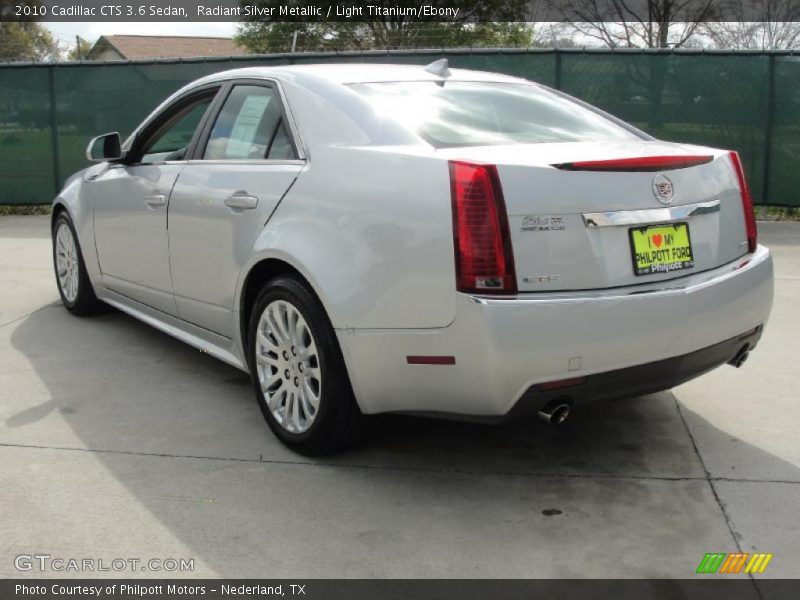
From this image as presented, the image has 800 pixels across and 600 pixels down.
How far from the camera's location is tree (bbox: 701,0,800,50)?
30.3 meters

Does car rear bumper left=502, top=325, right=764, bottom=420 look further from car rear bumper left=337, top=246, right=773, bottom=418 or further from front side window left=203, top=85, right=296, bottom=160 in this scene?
front side window left=203, top=85, right=296, bottom=160

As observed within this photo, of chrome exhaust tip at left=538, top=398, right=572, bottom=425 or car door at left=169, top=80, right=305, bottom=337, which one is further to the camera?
car door at left=169, top=80, right=305, bottom=337

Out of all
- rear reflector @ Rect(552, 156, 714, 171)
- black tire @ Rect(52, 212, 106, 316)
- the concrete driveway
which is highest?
rear reflector @ Rect(552, 156, 714, 171)

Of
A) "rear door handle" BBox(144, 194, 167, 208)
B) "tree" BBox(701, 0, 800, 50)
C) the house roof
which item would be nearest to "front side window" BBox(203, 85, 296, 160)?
"rear door handle" BBox(144, 194, 167, 208)

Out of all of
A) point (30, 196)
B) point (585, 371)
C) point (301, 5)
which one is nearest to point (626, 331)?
point (585, 371)

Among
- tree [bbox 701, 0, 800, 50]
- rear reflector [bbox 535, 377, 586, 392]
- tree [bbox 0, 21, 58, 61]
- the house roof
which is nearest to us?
rear reflector [bbox 535, 377, 586, 392]

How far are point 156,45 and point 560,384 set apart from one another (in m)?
60.7

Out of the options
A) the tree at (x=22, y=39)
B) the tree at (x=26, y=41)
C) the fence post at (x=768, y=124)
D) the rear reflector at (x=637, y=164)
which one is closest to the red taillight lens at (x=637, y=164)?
the rear reflector at (x=637, y=164)

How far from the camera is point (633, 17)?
33250mm

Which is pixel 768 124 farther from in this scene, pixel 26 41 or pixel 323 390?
pixel 26 41

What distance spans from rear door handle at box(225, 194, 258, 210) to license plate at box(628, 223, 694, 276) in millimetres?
1619

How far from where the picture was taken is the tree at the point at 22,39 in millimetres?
43406

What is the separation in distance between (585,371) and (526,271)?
0.41 metres

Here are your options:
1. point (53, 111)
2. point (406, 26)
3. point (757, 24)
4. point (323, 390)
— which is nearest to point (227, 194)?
point (323, 390)
